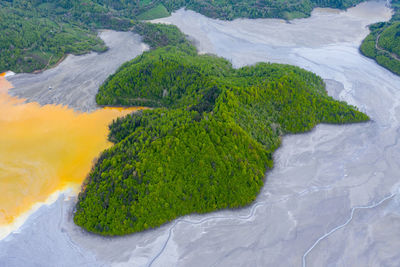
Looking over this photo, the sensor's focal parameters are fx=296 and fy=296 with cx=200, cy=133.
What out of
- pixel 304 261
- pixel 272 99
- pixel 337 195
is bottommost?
pixel 304 261

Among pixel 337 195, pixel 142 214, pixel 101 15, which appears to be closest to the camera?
pixel 142 214

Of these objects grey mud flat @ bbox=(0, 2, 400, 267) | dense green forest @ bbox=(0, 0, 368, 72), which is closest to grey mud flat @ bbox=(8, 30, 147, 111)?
dense green forest @ bbox=(0, 0, 368, 72)

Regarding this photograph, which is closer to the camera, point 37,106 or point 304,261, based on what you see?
point 304,261

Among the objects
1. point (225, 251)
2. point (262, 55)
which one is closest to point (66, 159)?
point (225, 251)

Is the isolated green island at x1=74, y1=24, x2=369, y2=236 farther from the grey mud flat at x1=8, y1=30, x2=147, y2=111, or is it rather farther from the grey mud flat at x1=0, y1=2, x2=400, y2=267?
the grey mud flat at x1=8, y1=30, x2=147, y2=111

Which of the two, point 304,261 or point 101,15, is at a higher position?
point 101,15

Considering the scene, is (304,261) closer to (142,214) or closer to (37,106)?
(142,214)

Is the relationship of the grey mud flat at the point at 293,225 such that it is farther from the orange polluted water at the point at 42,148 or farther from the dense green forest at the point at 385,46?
the dense green forest at the point at 385,46

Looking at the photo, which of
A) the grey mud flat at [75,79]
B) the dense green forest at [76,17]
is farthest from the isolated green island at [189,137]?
the dense green forest at [76,17]
